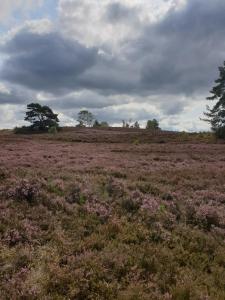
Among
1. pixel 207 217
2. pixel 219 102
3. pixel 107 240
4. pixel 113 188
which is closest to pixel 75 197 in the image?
pixel 113 188

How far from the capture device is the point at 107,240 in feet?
33.4

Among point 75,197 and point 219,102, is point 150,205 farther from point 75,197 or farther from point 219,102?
point 219,102

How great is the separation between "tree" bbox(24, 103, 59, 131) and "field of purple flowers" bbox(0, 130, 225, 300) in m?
79.3

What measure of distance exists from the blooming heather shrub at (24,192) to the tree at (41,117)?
81.4m

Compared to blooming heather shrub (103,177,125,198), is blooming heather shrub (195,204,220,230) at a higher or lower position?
lower

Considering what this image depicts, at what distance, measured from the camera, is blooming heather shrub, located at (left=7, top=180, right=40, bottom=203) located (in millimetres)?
13125

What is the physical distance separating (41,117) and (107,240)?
8862cm

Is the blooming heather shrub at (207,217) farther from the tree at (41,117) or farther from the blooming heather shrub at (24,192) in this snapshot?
the tree at (41,117)

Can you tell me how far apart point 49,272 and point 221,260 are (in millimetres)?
4252

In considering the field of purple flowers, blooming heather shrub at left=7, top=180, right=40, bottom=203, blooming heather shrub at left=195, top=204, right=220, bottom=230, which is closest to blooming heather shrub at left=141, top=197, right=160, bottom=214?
the field of purple flowers

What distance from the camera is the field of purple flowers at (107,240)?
26.1 feet

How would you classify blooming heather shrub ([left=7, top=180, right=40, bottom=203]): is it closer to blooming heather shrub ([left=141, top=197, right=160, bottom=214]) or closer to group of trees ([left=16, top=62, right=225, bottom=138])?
blooming heather shrub ([left=141, top=197, right=160, bottom=214])

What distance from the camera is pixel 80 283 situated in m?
7.96

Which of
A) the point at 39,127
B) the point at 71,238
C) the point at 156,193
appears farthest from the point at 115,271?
the point at 39,127
